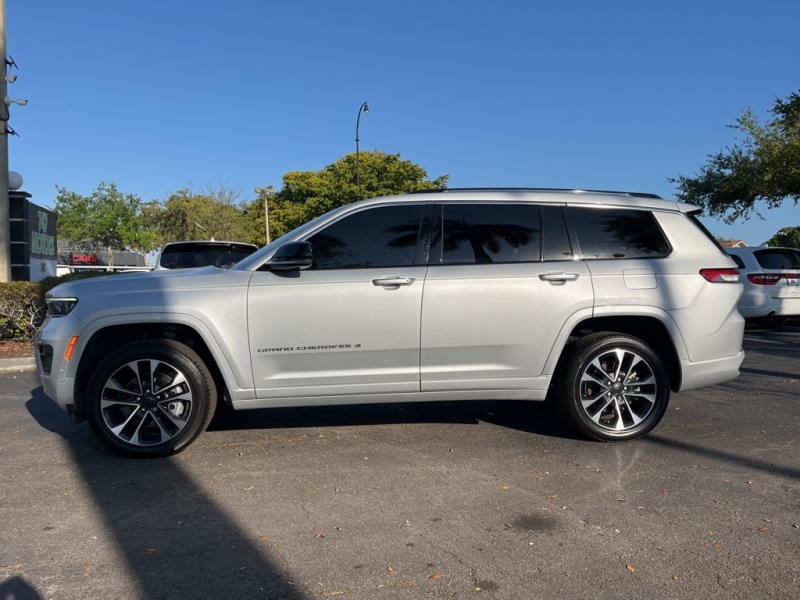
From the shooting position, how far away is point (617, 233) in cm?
530

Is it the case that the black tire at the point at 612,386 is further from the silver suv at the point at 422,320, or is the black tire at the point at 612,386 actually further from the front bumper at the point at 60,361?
the front bumper at the point at 60,361

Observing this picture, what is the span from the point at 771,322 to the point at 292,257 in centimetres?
1184

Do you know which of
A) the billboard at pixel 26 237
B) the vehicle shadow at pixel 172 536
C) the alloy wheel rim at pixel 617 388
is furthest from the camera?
the billboard at pixel 26 237

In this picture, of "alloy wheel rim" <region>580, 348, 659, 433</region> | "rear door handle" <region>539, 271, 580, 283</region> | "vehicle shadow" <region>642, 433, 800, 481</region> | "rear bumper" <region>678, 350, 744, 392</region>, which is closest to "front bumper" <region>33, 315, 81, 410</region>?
"rear door handle" <region>539, 271, 580, 283</region>

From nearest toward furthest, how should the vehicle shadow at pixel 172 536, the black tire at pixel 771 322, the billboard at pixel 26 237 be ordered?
the vehicle shadow at pixel 172 536
the black tire at pixel 771 322
the billboard at pixel 26 237

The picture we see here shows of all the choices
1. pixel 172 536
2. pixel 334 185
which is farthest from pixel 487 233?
pixel 334 185

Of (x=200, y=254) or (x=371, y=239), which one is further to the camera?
(x=200, y=254)

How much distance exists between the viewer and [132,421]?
482 centimetres

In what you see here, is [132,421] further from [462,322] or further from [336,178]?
[336,178]

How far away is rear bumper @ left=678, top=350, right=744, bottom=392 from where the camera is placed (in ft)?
17.0

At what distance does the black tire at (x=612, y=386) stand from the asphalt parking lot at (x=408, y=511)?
0.17 meters

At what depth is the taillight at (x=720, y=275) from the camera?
5.21 metres

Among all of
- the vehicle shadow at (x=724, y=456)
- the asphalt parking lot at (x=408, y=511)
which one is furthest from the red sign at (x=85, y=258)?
the vehicle shadow at (x=724, y=456)

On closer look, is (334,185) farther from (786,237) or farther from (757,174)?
(786,237)
